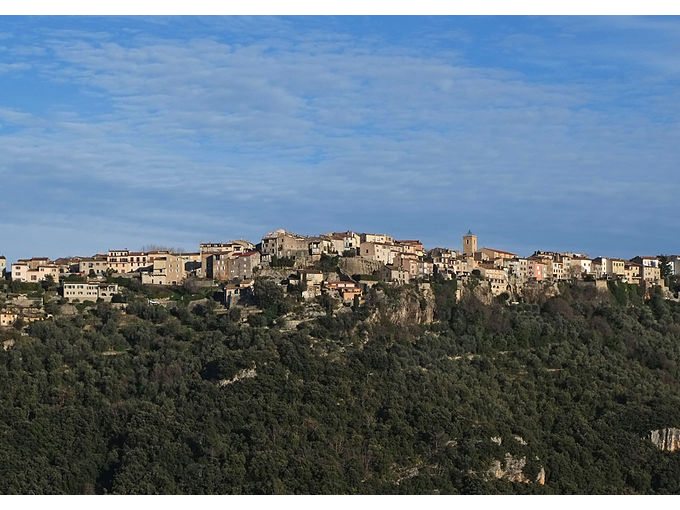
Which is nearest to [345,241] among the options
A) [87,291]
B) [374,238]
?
[374,238]

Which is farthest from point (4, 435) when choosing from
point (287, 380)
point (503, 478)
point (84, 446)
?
point (503, 478)

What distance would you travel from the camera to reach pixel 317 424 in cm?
4716

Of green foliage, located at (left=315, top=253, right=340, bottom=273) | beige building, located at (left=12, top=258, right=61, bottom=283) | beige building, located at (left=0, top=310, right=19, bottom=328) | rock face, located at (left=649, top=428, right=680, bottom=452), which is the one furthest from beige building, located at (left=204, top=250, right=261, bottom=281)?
rock face, located at (left=649, top=428, right=680, bottom=452)

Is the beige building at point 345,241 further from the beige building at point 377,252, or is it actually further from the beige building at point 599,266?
the beige building at point 599,266

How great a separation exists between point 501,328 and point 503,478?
13.8 m

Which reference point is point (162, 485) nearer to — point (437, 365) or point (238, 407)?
point (238, 407)

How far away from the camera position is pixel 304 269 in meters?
62.0

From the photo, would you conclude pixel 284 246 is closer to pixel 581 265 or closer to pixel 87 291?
pixel 87 291

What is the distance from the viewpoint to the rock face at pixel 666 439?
5012 centimetres

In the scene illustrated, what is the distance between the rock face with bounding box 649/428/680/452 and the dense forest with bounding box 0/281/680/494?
0.29m

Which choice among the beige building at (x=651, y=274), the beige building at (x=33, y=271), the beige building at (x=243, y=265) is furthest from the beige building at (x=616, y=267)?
the beige building at (x=33, y=271)

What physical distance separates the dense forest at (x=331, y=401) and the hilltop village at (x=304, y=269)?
1898mm

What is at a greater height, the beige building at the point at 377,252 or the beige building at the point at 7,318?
the beige building at the point at 377,252

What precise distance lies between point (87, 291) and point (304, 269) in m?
9.83
